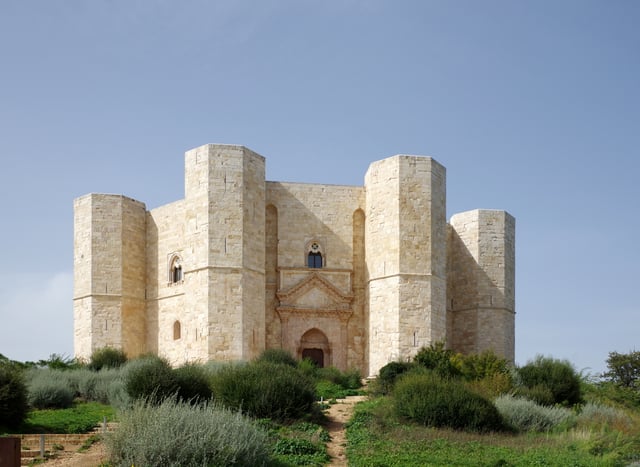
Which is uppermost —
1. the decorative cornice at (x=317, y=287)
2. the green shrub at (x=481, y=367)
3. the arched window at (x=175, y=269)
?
the arched window at (x=175, y=269)

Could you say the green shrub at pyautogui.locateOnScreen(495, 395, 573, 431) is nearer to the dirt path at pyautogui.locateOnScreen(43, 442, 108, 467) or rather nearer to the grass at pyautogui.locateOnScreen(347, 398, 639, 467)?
the grass at pyautogui.locateOnScreen(347, 398, 639, 467)

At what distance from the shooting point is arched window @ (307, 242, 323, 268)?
28.1m

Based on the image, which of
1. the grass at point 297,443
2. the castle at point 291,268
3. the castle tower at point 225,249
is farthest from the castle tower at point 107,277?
the grass at point 297,443

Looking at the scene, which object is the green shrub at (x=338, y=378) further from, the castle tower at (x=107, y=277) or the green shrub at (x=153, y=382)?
the castle tower at (x=107, y=277)

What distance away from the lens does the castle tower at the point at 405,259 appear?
2559 centimetres

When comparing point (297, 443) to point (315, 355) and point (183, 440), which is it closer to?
point (183, 440)

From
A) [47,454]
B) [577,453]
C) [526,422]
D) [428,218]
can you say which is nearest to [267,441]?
[47,454]

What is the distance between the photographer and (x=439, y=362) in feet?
67.2

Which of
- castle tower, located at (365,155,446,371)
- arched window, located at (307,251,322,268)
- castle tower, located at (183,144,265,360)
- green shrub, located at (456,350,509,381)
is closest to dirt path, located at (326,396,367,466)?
green shrub, located at (456,350,509,381)

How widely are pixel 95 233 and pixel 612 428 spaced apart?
62.8ft

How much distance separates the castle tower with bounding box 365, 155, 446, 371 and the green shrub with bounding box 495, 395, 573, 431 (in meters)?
9.46

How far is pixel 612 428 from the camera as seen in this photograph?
15.2 meters

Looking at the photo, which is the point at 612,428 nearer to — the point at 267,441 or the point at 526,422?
the point at 526,422

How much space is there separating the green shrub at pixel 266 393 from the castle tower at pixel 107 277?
13807 mm
